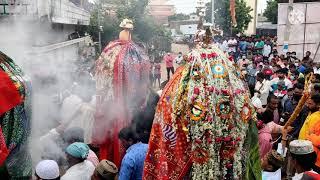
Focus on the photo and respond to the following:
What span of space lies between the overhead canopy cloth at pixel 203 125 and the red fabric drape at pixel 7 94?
3.17ft

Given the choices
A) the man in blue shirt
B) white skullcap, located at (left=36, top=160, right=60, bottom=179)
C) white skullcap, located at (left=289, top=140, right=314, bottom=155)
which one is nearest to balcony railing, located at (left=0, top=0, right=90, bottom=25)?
white skullcap, located at (left=36, top=160, right=60, bottom=179)

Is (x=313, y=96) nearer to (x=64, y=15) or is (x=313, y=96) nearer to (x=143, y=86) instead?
(x=143, y=86)

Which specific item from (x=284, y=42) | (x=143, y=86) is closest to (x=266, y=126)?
(x=143, y=86)

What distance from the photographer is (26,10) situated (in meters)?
6.00

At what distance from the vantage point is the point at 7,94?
2852 millimetres

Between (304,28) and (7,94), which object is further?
(304,28)

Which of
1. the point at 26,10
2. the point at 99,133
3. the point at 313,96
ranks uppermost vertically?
the point at 26,10

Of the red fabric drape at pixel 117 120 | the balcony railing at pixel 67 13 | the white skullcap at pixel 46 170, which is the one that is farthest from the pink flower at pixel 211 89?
the balcony railing at pixel 67 13

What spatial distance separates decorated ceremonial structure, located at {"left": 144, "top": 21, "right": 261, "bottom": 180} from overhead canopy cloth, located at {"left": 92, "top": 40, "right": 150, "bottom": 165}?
263 centimetres

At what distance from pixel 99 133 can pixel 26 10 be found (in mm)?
1843

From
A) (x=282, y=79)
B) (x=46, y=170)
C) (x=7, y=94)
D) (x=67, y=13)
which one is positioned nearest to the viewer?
(x=7, y=94)

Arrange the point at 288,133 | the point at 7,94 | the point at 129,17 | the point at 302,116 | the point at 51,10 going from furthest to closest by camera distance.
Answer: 1. the point at 129,17
2. the point at 51,10
3. the point at 302,116
4. the point at 288,133
5. the point at 7,94

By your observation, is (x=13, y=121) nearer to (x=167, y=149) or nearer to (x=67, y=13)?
(x=167, y=149)

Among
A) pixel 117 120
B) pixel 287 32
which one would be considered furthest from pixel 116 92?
pixel 287 32
